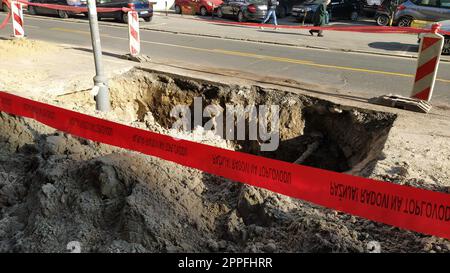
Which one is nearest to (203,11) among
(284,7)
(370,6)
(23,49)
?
(284,7)

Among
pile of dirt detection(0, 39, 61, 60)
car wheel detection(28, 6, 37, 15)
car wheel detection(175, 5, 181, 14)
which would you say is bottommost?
car wheel detection(175, 5, 181, 14)

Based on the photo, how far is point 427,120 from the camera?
→ 21.2 feet

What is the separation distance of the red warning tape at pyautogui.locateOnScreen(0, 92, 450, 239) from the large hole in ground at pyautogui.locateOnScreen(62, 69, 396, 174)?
92.8 inches

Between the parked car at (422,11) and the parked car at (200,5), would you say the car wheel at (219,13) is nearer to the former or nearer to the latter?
the parked car at (200,5)

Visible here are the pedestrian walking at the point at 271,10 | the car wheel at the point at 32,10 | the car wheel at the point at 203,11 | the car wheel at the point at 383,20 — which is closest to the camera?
the pedestrian walking at the point at 271,10

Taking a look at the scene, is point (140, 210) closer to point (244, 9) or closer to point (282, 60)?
point (282, 60)

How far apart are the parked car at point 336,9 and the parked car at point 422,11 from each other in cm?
522

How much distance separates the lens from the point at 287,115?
744cm

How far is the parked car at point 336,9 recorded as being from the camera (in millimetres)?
22703

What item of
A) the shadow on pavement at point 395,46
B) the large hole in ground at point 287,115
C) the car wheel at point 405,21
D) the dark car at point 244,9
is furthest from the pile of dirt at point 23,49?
the car wheel at point 405,21

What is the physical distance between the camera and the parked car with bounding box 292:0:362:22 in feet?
74.5

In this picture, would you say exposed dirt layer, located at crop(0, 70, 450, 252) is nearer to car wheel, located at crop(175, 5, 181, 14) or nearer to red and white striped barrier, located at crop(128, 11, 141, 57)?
red and white striped barrier, located at crop(128, 11, 141, 57)

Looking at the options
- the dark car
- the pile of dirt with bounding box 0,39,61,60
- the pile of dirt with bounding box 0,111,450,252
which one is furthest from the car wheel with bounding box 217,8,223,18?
the pile of dirt with bounding box 0,111,450,252
